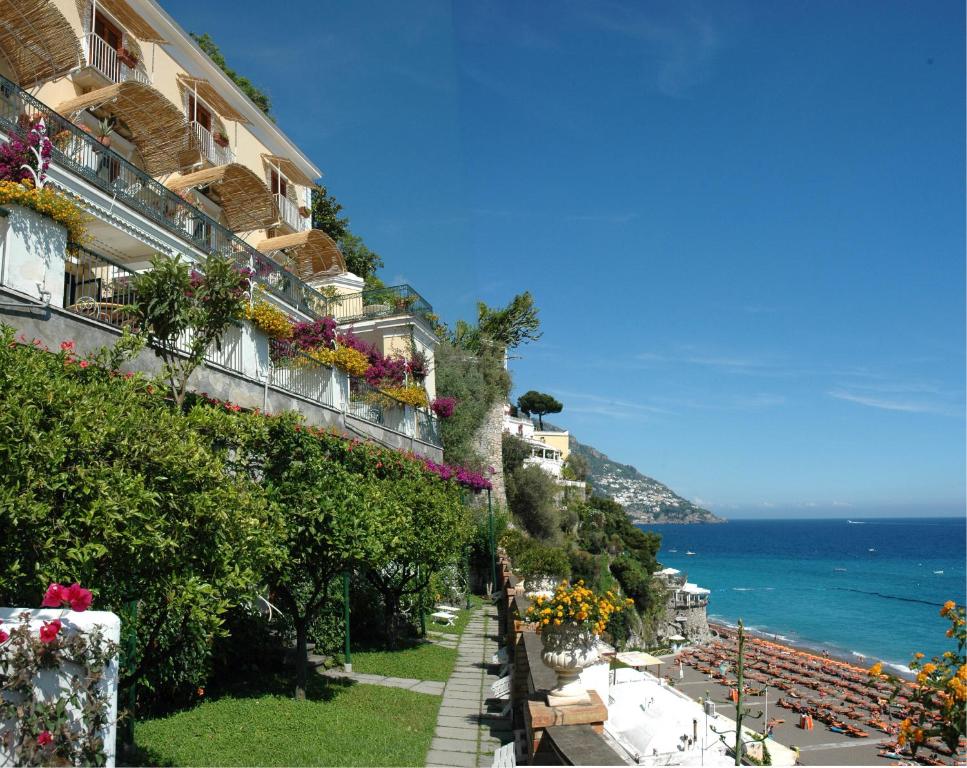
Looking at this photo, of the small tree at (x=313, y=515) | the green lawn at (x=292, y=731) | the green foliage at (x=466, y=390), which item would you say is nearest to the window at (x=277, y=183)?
the green foliage at (x=466, y=390)

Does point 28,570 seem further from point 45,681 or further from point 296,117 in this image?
point 296,117

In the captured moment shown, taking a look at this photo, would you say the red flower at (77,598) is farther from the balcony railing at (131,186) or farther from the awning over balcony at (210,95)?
the awning over balcony at (210,95)

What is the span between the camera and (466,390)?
2770cm

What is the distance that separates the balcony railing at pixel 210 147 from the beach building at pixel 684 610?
37.8m

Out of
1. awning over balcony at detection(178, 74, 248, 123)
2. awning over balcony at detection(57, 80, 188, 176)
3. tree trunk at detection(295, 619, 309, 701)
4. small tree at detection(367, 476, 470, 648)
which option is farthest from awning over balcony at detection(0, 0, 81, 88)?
tree trunk at detection(295, 619, 309, 701)

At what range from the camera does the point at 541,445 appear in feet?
175

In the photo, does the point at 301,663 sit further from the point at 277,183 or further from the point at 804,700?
the point at 804,700

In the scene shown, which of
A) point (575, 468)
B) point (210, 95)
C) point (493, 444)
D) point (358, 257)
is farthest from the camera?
point (575, 468)

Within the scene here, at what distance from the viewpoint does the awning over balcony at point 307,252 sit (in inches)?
968

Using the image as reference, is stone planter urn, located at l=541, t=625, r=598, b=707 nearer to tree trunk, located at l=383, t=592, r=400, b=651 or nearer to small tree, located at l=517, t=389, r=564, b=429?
tree trunk, located at l=383, t=592, r=400, b=651

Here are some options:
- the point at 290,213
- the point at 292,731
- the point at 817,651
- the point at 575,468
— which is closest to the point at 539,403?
the point at 575,468

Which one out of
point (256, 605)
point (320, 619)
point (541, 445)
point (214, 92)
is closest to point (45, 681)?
point (256, 605)

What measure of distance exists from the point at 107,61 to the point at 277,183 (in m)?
9.29

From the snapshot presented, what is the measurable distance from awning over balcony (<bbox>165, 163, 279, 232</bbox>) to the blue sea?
24.6m
